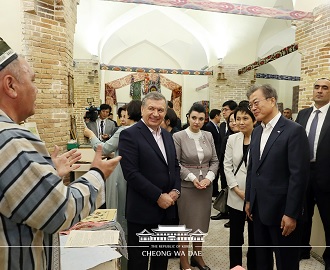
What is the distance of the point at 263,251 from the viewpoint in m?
2.19

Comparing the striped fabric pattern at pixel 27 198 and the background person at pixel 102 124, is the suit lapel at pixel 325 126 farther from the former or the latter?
the background person at pixel 102 124

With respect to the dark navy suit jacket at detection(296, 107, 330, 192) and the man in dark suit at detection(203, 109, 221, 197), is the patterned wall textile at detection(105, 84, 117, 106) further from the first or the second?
the dark navy suit jacket at detection(296, 107, 330, 192)

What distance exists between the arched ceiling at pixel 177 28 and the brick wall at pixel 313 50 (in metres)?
3.95

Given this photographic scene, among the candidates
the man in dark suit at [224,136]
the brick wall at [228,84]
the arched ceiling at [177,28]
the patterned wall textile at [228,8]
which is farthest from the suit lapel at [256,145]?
the brick wall at [228,84]

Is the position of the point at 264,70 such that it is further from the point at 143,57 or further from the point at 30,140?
the point at 30,140

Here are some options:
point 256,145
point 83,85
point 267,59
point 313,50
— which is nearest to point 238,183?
point 256,145

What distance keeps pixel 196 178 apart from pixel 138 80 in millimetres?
12634

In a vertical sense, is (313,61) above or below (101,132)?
above

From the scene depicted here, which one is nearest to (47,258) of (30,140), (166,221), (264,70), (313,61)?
(30,140)

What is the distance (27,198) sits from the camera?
90cm

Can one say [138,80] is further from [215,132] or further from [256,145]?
[256,145]

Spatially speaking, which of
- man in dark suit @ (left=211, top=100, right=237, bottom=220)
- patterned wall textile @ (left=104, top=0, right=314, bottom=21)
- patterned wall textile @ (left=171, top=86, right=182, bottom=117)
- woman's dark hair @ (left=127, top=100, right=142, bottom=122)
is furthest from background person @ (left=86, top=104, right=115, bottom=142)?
patterned wall textile @ (left=171, top=86, right=182, bottom=117)

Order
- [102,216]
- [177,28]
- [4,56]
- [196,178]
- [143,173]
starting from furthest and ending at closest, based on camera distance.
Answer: [177,28] < [196,178] < [143,173] < [102,216] < [4,56]

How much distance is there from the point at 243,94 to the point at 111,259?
30.9 feet
